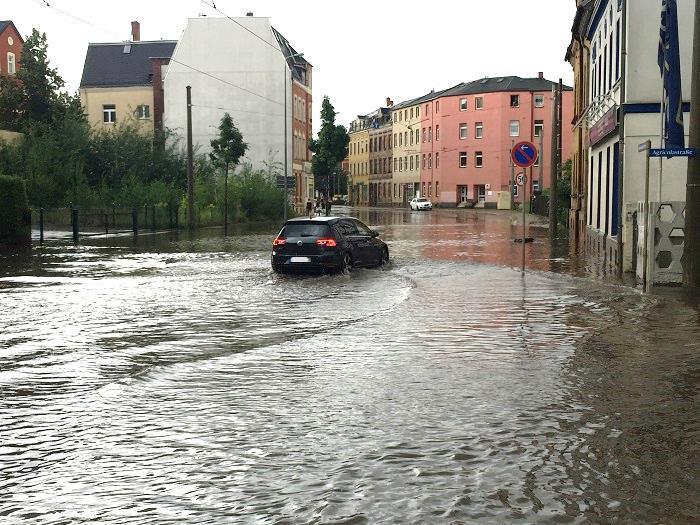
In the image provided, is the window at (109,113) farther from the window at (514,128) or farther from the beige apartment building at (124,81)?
the window at (514,128)

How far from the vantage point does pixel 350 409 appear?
738 centimetres

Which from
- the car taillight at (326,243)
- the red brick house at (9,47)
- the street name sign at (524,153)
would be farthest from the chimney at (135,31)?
the car taillight at (326,243)

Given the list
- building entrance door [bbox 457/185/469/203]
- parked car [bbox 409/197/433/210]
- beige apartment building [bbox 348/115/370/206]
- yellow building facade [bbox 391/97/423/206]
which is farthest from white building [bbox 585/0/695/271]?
beige apartment building [bbox 348/115/370/206]

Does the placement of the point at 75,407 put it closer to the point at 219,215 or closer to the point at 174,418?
the point at 174,418

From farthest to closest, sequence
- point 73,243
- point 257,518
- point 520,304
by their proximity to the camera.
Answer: point 73,243
point 520,304
point 257,518

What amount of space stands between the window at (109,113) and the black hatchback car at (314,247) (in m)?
56.5

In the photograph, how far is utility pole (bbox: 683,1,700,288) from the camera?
50.9 feet

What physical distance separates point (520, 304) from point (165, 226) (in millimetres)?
33954

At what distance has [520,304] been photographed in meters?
14.8

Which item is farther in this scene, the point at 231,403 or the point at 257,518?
the point at 231,403

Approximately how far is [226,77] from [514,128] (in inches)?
1712

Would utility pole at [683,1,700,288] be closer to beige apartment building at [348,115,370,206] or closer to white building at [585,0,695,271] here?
white building at [585,0,695,271]

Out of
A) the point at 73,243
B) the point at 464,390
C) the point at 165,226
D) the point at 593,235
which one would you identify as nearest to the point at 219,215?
the point at 165,226

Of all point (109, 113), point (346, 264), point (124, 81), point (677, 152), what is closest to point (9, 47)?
point (109, 113)
